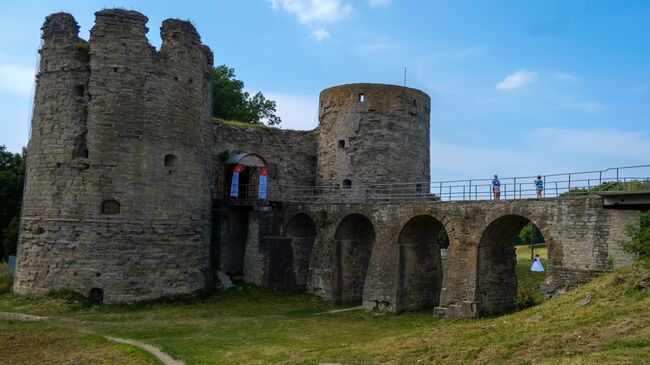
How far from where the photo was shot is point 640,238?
46.6ft

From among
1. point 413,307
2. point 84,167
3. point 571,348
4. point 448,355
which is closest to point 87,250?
point 84,167

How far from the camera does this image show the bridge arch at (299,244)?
2469 cm

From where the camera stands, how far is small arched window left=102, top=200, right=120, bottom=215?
66.2 feet

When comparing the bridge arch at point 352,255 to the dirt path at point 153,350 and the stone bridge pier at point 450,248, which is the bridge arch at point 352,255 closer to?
the stone bridge pier at point 450,248

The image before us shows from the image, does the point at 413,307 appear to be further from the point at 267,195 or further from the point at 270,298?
the point at 267,195

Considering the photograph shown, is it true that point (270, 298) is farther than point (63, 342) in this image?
Yes

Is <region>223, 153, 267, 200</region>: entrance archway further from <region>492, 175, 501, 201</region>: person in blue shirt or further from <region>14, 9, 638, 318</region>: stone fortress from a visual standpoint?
<region>492, 175, 501, 201</region>: person in blue shirt

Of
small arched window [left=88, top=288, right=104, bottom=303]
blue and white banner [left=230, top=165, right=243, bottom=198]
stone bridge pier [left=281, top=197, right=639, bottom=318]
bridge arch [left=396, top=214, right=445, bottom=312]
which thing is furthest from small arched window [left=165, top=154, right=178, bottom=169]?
bridge arch [left=396, top=214, right=445, bottom=312]

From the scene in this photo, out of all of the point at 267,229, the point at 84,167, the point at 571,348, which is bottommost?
the point at 571,348

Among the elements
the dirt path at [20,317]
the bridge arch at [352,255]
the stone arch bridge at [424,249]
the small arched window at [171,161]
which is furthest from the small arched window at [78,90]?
the bridge arch at [352,255]

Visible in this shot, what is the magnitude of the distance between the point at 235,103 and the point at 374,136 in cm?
1488

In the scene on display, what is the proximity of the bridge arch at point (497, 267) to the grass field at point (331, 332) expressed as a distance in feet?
6.16

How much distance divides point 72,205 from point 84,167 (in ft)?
4.51

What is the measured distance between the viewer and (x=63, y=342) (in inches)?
578
